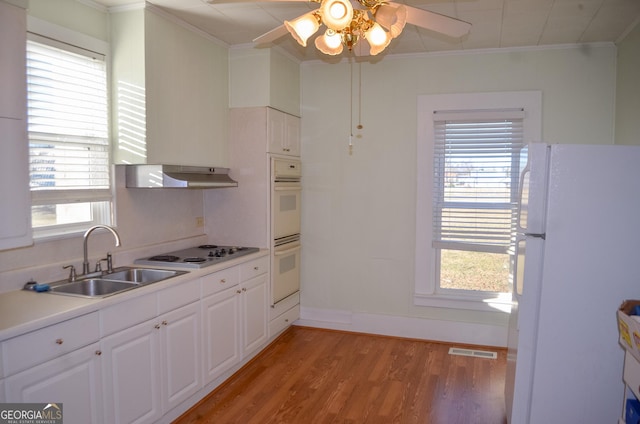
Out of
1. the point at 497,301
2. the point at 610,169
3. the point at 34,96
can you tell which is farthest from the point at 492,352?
the point at 34,96

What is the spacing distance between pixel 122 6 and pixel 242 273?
2023mm

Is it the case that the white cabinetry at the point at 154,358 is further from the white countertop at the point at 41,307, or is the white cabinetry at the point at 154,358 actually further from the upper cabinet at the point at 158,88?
the upper cabinet at the point at 158,88

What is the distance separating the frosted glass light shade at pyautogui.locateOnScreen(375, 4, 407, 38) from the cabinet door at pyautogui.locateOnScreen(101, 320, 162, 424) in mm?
1990

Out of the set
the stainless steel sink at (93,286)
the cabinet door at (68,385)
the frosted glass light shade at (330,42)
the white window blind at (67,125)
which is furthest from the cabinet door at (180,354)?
the frosted glass light shade at (330,42)

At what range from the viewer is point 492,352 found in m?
4.12

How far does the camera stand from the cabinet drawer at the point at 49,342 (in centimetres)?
191

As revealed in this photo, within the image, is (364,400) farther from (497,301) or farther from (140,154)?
(140,154)

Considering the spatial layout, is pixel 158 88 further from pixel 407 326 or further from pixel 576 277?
pixel 407 326

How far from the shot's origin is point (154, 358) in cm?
269

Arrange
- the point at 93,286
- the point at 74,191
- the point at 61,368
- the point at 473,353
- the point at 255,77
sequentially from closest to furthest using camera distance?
1. the point at 61,368
2. the point at 93,286
3. the point at 74,191
4. the point at 255,77
5. the point at 473,353

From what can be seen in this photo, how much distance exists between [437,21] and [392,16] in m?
0.27

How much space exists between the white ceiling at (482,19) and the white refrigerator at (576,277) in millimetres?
1207

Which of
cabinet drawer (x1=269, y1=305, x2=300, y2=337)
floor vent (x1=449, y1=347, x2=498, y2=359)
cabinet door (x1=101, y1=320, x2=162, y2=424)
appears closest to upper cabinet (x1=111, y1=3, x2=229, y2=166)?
cabinet door (x1=101, y1=320, x2=162, y2=424)

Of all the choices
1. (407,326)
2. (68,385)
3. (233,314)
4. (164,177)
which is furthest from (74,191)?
(407,326)
